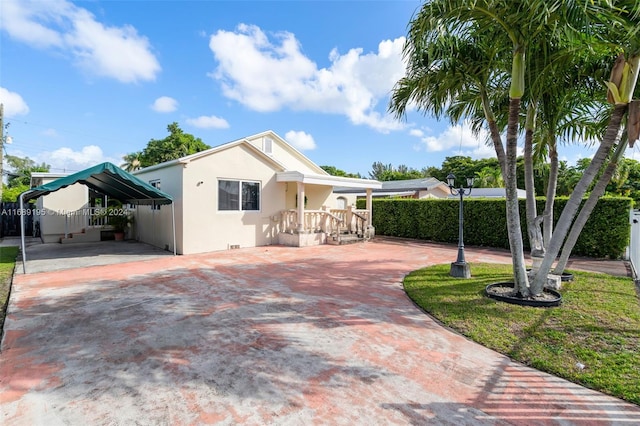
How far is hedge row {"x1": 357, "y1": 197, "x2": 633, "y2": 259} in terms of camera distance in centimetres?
1024

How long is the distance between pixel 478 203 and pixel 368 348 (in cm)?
1142

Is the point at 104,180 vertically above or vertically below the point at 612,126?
below

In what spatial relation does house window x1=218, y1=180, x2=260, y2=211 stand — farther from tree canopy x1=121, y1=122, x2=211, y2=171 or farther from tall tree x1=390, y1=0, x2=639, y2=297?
tree canopy x1=121, y1=122, x2=211, y2=171

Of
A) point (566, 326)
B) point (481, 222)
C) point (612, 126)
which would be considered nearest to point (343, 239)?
point (481, 222)

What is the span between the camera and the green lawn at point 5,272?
Result: 5.48 meters

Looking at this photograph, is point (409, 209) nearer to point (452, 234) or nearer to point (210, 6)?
point (452, 234)

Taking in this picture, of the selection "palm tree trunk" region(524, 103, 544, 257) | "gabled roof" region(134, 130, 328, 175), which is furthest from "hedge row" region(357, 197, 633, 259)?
"palm tree trunk" region(524, 103, 544, 257)

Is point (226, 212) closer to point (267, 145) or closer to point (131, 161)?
point (267, 145)

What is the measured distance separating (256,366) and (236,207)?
374 inches

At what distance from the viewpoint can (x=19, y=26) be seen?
10836 mm

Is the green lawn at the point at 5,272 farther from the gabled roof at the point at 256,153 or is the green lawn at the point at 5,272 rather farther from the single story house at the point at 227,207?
the gabled roof at the point at 256,153

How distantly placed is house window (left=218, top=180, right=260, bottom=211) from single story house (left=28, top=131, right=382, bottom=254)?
0.04 m

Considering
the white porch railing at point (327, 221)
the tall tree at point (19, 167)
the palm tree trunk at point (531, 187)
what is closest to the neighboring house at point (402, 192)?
the white porch railing at point (327, 221)

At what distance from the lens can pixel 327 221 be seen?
14516mm
